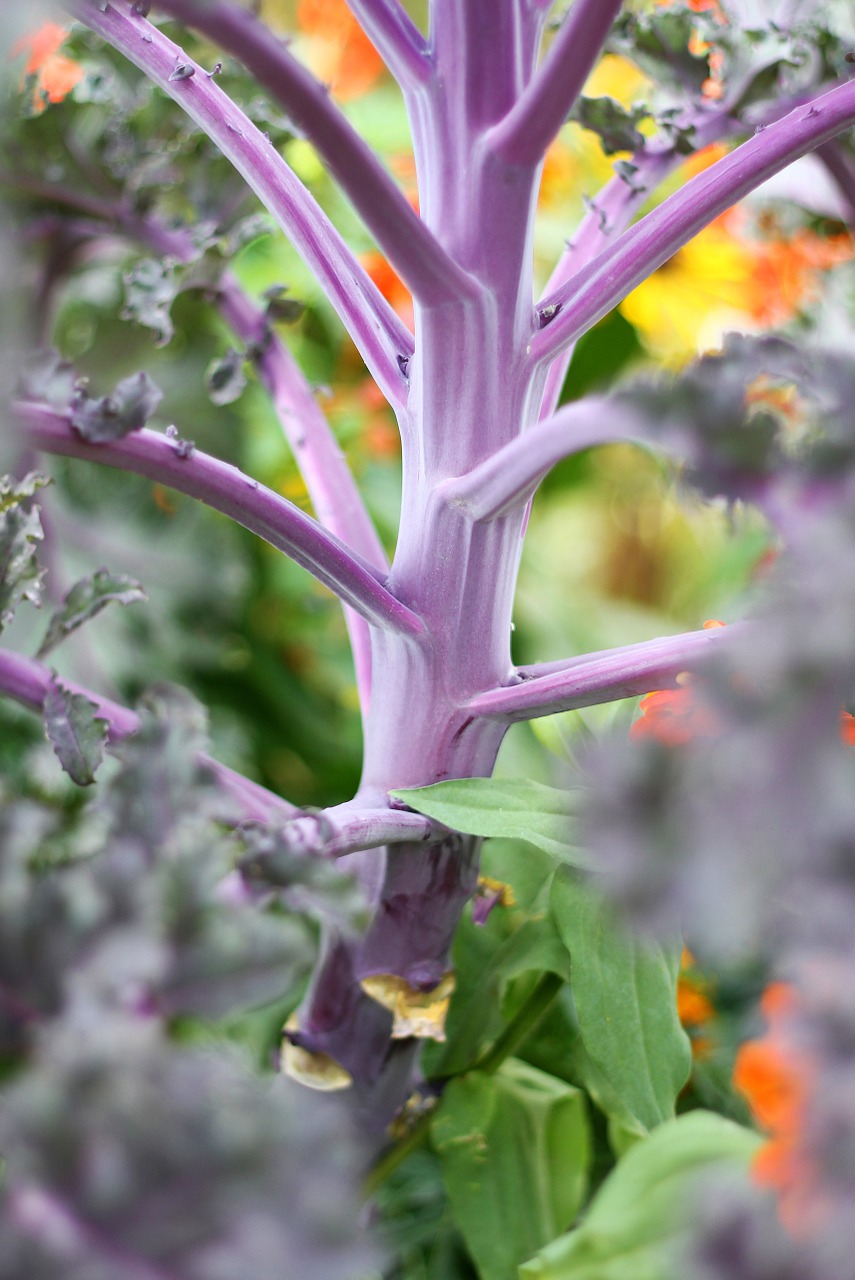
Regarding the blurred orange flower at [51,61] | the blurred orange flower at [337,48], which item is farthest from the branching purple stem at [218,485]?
the blurred orange flower at [337,48]

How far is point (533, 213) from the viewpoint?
0.29 metres

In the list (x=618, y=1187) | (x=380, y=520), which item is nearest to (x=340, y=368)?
(x=380, y=520)

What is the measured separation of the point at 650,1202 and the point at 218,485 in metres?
0.18

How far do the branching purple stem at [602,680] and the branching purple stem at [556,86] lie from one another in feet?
0.41

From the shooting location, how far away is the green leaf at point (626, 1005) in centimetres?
27

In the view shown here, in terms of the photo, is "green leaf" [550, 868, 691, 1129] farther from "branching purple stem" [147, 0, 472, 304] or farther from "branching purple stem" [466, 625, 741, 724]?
"branching purple stem" [147, 0, 472, 304]

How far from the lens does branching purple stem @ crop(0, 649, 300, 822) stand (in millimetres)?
290

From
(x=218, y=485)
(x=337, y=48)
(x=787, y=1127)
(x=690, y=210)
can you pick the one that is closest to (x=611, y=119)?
(x=690, y=210)

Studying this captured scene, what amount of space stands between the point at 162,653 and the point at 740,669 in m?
0.48

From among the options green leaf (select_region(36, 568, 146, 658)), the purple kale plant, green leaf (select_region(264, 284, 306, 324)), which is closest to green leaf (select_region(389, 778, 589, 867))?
the purple kale plant

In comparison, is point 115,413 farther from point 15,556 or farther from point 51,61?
point 51,61

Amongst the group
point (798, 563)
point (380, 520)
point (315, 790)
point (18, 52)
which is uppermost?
point (18, 52)

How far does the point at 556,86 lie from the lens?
0.23 metres

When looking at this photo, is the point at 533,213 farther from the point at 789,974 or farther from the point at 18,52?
the point at 18,52
